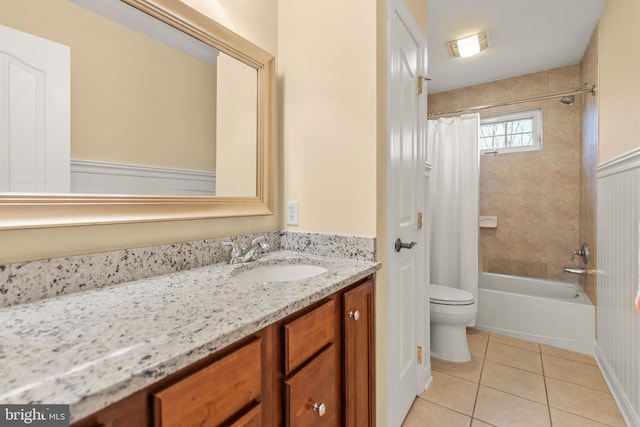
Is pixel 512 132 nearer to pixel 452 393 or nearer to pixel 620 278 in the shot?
pixel 620 278

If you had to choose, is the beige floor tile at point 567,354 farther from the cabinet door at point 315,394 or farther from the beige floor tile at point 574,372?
the cabinet door at point 315,394

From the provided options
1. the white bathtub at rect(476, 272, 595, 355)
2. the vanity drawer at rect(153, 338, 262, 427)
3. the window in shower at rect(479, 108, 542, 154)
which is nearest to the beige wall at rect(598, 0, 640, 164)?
the window in shower at rect(479, 108, 542, 154)

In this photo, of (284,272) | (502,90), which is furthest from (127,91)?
(502,90)

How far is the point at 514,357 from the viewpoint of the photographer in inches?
84.0

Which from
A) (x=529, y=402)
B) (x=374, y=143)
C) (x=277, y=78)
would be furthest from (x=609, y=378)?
(x=277, y=78)

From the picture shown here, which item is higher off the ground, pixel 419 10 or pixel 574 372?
pixel 419 10

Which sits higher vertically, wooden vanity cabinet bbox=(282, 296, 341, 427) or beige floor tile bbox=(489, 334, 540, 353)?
wooden vanity cabinet bbox=(282, 296, 341, 427)

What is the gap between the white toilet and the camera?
2037 millimetres

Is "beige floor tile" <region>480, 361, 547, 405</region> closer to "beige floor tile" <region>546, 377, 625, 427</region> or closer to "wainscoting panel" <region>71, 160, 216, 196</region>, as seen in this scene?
"beige floor tile" <region>546, 377, 625, 427</region>

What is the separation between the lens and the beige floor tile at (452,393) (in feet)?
5.36

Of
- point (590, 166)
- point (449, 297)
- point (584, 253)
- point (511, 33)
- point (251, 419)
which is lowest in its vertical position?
point (449, 297)

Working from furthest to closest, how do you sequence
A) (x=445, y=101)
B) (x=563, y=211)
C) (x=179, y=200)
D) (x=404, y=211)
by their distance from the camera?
(x=445, y=101) → (x=563, y=211) → (x=404, y=211) → (x=179, y=200)

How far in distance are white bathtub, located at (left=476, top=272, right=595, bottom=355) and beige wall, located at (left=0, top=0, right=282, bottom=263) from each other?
7.04 ft

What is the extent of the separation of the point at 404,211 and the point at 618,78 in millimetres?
1472
